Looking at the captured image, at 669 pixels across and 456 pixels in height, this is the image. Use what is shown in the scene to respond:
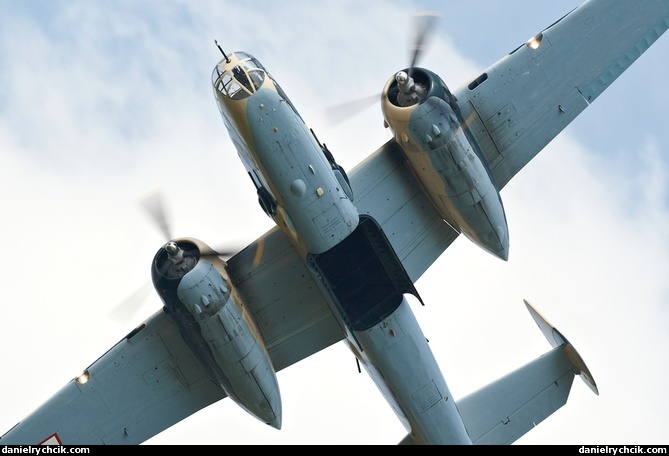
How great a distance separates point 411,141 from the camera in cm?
2216

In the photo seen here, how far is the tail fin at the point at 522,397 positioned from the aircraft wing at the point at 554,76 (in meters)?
4.79

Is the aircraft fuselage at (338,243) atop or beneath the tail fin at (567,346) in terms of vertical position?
atop

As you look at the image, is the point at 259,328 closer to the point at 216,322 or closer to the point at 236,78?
the point at 216,322

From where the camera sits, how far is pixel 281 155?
2098 cm

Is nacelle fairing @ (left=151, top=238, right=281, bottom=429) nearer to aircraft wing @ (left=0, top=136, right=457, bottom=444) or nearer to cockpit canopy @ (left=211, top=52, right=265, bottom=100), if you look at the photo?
aircraft wing @ (left=0, top=136, right=457, bottom=444)

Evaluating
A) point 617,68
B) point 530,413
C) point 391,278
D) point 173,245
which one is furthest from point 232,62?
point 530,413

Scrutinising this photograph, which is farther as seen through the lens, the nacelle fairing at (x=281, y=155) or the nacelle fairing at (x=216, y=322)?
the nacelle fairing at (x=216, y=322)

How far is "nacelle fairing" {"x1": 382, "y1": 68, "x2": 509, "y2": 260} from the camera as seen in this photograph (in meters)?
21.8

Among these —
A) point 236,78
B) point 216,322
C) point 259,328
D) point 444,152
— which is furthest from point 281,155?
point 259,328

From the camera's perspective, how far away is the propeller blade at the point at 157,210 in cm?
2269

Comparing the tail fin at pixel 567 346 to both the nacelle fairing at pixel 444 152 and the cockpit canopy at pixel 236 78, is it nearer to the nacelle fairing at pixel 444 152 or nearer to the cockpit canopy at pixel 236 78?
the nacelle fairing at pixel 444 152

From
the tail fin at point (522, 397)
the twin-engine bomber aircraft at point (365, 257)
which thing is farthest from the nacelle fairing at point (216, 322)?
the tail fin at point (522, 397)

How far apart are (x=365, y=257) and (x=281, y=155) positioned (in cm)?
329
